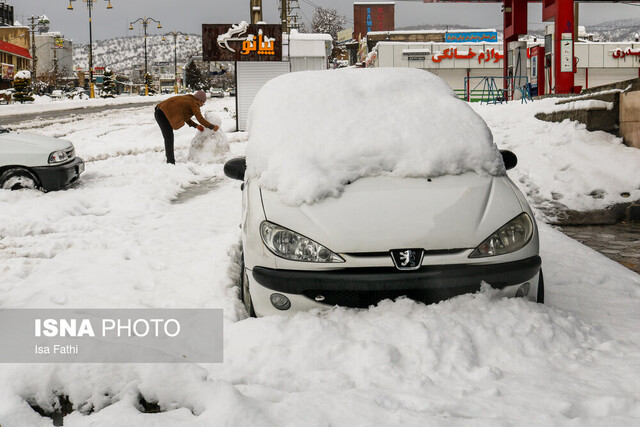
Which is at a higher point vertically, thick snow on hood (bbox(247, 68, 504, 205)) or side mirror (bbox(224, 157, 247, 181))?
thick snow on hood (bbox(247, 68, 504, 205))

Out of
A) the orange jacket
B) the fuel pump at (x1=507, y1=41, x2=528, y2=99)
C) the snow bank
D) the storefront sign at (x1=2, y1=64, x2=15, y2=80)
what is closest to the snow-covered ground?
the snow bank

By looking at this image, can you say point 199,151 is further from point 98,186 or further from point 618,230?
point 618,230

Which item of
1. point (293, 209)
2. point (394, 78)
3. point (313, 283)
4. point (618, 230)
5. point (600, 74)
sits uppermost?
point (600, 74)

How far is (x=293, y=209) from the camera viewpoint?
11.1 feet

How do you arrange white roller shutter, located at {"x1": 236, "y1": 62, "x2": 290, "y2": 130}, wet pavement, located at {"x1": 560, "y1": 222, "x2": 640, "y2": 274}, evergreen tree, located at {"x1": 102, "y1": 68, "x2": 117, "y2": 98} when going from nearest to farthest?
wet pavement, located at {"x1": 560, "y1": 222, "x2": 640, "y2": 274}, white roller shutter, located at {"x1": 236, "y1": 62, "x2": 290, "y2": 130}, evergreen tree, located at {"x1": 102, "y1": 68, "x2": 117, "y2": 98}

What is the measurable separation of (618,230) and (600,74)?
139 ft

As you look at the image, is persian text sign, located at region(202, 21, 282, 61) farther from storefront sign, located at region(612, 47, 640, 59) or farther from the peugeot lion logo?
storefront sign, located at region(612, 47, 640, 59)

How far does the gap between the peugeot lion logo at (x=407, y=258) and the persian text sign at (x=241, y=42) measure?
20347 millimetres

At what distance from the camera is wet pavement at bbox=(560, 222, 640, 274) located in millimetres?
5672

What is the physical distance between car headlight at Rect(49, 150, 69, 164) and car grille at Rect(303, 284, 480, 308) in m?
7.44

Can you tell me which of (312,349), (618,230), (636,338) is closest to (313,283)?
(312,349)

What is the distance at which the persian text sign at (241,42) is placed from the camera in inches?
878

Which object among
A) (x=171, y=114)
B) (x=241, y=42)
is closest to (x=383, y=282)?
(x=171, y=114)

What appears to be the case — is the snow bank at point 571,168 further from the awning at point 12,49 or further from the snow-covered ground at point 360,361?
the awning at point 12,49
